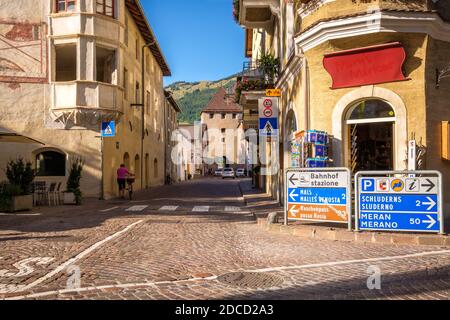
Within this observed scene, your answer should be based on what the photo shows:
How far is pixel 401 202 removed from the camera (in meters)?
7.76

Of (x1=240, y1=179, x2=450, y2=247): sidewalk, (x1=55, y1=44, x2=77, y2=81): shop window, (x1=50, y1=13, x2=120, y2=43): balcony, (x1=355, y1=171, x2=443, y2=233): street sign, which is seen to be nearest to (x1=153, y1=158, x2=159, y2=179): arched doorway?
(x1=55, y1=44, x2=77, y2=81): shop window

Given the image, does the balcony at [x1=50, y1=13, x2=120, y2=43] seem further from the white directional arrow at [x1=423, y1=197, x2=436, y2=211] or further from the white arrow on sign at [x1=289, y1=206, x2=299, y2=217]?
the white directional arrow at [x1=423, y1=197, x2=436, y2=211]

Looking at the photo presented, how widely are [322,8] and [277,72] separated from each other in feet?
23.3

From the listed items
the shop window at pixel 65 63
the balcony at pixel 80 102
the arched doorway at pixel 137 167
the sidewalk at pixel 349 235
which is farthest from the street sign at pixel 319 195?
the arched doorway at pixel 137 167

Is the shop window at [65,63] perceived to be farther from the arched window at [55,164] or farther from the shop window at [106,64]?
the arched window at [55,164]

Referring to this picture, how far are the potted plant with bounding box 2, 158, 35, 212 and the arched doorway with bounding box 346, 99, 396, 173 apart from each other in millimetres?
10702

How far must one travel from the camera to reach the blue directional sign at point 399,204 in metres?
7.62

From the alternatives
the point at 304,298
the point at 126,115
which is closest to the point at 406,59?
the point at 304,298

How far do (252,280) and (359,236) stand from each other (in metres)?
3.48

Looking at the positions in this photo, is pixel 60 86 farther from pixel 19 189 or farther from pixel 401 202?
pixel 401 202

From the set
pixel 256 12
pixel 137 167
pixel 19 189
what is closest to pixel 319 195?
pixel 19 189

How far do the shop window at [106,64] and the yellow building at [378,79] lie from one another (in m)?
11.4

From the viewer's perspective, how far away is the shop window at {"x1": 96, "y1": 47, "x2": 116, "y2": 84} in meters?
20.1
